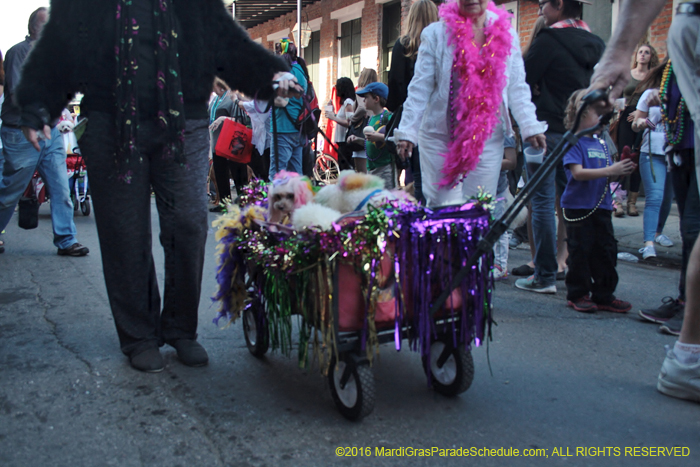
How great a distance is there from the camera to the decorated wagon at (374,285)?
7.38 feet

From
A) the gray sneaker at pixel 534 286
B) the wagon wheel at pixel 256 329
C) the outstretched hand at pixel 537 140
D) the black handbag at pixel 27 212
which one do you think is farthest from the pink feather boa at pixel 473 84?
the black handbag at pixel 27 212

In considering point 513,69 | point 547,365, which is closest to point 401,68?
point 513,69

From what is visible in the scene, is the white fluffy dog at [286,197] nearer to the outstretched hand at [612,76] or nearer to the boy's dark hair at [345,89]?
the outstretched hand at [612,76]

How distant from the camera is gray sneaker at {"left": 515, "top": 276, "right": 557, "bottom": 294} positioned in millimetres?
4516

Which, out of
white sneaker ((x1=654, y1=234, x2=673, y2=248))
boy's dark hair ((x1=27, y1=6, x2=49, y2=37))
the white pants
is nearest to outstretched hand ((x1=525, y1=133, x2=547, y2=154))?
the white pants

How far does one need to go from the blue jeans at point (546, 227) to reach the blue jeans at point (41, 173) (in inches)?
163

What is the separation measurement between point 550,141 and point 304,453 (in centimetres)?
326

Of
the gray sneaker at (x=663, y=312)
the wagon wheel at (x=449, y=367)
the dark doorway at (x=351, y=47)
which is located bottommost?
the gray sneaker at (x=663, y=312)

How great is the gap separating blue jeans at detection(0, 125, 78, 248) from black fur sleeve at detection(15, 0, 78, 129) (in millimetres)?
2886

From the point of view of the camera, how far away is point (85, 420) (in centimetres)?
238

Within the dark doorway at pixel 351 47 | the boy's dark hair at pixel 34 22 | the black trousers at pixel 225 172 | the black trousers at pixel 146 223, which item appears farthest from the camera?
the dark doorway at pixel 351 47

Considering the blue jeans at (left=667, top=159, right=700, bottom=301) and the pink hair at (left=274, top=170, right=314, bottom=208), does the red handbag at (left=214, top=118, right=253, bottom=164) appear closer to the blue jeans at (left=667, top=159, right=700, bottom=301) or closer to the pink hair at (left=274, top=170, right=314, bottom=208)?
the pink hair at (left=274, top=170, right=314, bottom=208)

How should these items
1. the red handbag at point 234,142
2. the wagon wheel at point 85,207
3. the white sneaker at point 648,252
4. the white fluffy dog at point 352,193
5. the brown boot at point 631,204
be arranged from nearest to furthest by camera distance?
the white fluffy dog at point 352,193 < the white sneaker at point 648,252 < the red handbag at point 234,142 < the brown boot at point 631,204 < the wagon wheel at point 85,207

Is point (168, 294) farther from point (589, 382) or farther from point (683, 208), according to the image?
point (683, 208)
